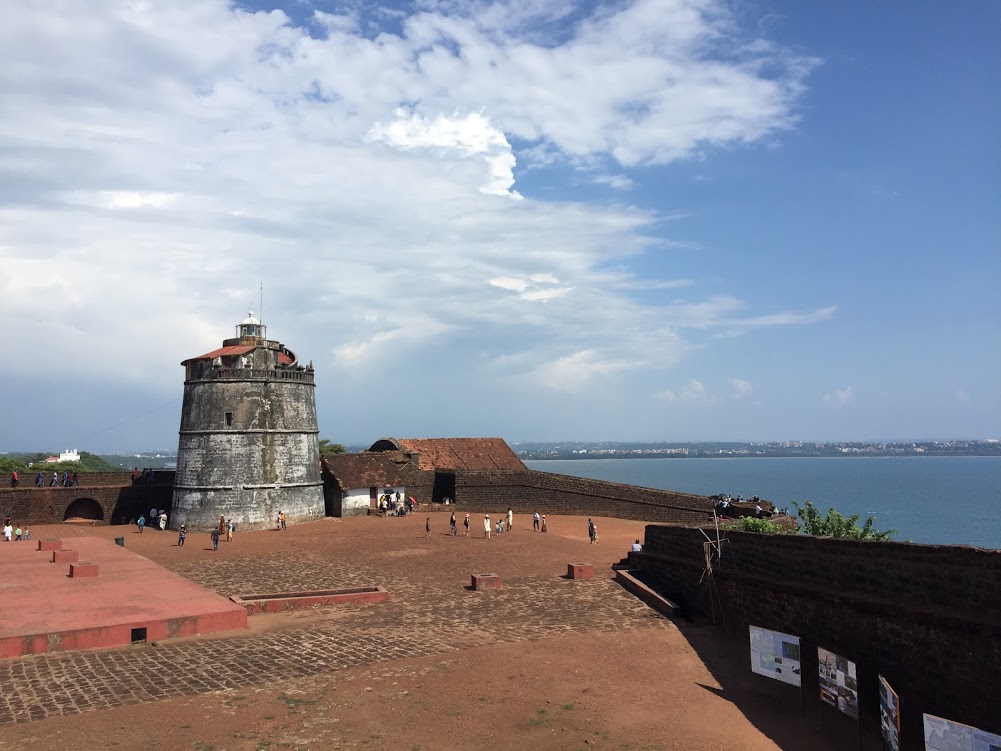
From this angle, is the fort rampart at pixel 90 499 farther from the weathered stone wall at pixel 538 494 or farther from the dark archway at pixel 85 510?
the weathered stone wall at pixel 538 494

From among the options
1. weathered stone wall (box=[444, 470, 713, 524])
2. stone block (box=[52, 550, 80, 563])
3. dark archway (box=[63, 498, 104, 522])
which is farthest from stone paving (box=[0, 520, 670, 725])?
dark archway (box=[63, 498, 104, 522])

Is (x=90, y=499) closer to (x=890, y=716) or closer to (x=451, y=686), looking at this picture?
(x=451, y=686)

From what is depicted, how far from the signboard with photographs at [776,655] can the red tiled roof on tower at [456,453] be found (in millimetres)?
25325

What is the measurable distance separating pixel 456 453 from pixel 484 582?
833 inches

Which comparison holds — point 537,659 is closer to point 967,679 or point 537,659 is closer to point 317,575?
point 967,679

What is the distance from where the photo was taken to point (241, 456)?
93.0 feet

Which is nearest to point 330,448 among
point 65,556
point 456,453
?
point 456,453

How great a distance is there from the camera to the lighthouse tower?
28062mm

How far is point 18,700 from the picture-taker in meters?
8.88

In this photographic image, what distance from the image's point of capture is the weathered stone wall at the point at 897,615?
792 cm

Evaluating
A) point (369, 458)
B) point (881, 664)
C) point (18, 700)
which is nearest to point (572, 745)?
point (881, 664)

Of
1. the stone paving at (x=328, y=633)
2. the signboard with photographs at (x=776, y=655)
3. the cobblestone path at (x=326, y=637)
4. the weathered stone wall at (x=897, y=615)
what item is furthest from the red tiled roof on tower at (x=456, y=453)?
the signboard with photographs at (x=776, y=655)

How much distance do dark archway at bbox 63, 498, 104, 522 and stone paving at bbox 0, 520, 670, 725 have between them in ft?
44.3

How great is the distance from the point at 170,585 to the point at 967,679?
551 inches
